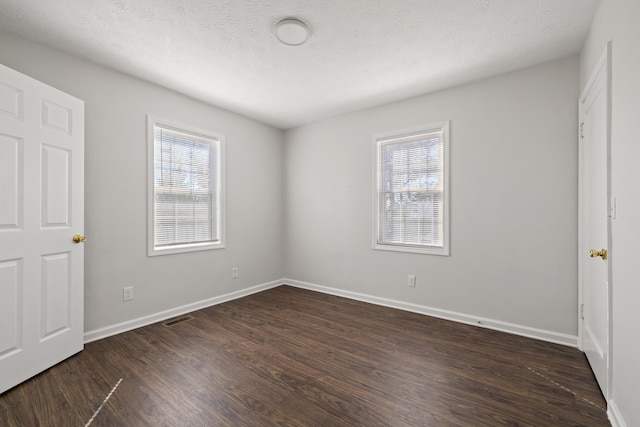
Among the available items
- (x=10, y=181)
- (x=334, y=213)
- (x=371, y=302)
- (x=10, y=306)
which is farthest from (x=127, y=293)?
(x=371, y=302)

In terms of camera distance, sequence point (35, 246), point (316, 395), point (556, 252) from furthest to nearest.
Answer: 1. point (556, 252)
2. point (35, 246)
3. point (316, 395)

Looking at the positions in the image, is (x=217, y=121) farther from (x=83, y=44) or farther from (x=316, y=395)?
(x=316, y=395)

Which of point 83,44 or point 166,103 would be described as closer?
point 83,44

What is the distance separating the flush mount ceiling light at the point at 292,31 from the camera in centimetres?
216

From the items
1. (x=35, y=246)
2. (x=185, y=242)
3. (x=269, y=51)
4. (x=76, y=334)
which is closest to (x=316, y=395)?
(x=76, y=334)

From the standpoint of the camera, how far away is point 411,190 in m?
3.58

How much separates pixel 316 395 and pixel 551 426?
134cm

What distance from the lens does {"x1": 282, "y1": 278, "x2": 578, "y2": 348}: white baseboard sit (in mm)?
2641

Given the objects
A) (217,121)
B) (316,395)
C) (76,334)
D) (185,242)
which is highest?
(217,121)

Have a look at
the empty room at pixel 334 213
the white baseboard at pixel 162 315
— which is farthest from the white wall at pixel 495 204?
the white baseboard at pixel 162 315

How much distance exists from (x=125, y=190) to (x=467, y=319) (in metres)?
3.88

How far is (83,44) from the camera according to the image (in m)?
2.43

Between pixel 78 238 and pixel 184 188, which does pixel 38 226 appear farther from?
pixel 184 188

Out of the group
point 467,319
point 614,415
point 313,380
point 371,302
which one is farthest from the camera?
point 371,302
